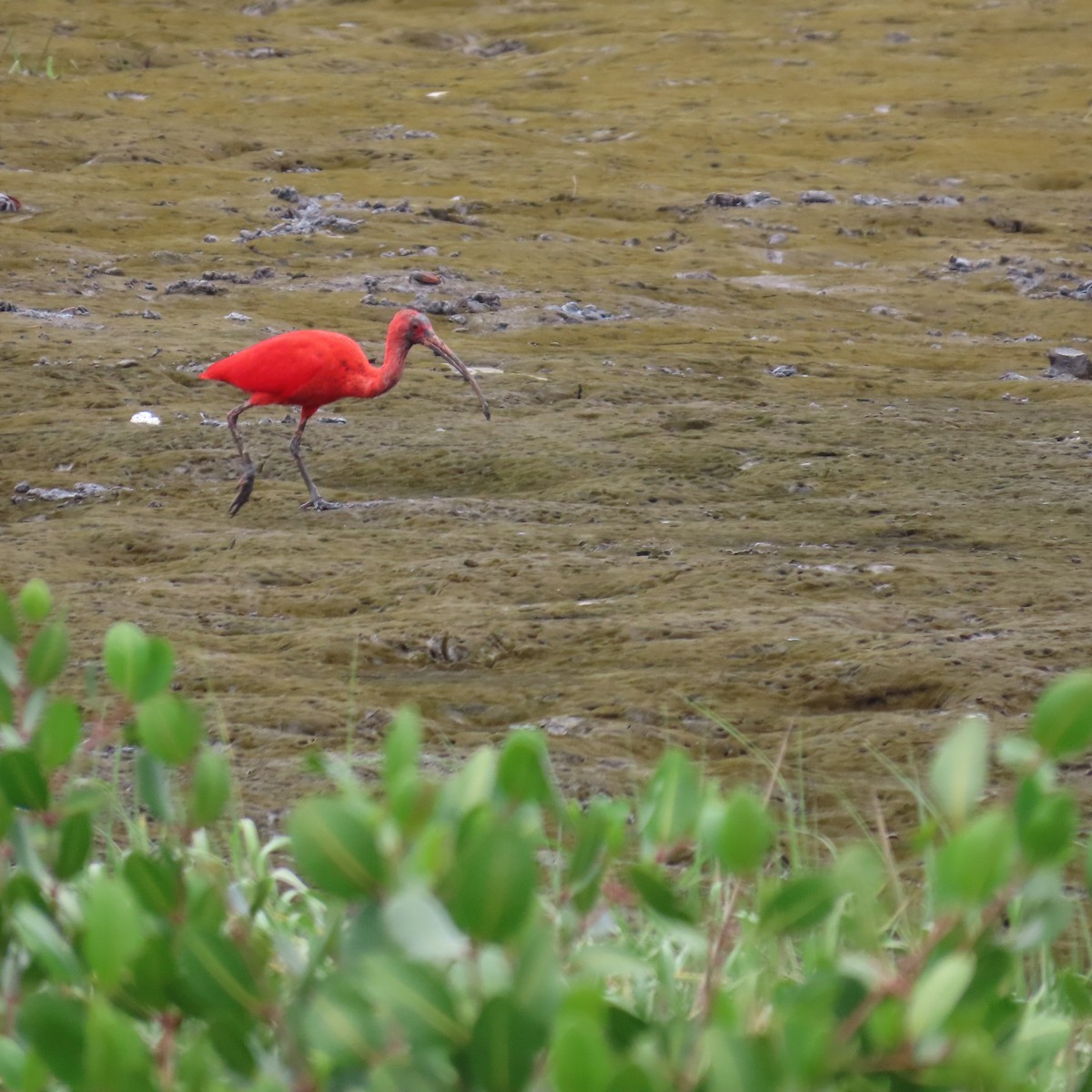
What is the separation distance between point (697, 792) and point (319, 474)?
20.8 feet

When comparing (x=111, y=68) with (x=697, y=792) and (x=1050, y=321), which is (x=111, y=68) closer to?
(x=1050, y=321)

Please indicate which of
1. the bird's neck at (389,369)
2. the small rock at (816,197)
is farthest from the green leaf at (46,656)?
the small rock at (816,197)

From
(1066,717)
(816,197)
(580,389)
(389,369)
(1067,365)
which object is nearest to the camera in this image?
(1066,717)

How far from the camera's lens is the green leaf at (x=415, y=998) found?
39.5 inches

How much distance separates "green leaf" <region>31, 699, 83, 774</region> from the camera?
137 centimetres

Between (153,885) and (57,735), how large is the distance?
0.16 m

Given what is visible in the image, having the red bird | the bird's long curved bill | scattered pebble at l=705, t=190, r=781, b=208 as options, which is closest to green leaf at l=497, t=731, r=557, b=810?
the red bird

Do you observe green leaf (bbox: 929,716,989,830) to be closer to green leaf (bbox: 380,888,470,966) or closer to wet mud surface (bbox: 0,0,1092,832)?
green leaf (bbox: 380,888,470,966)

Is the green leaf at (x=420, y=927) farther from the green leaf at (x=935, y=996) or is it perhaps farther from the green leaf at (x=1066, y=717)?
the green leaf at (x=1066, y=717)

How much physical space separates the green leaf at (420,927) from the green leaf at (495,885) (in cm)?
1

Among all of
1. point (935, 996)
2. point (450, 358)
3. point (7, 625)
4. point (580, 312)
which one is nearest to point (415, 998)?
point (935, 996)

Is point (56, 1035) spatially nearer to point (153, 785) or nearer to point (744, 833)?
point (153, 785)

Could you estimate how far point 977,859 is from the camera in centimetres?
107

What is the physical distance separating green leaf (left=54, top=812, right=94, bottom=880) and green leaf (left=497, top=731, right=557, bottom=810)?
0.33 m
